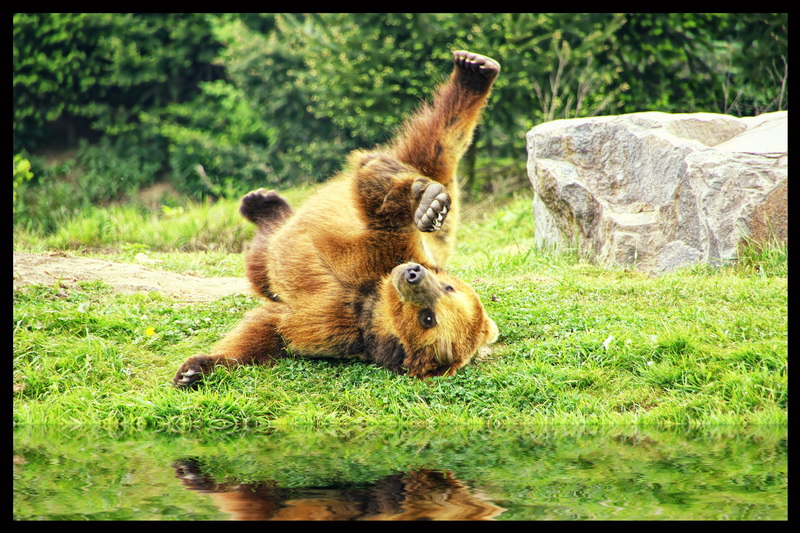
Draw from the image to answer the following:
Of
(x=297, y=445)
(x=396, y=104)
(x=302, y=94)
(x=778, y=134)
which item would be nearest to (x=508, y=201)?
(x=396, y=104)

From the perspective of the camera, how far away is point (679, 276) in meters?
6.34

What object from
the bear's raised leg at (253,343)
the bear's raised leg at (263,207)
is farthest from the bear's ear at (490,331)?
the bear's raised leg at (263,207)

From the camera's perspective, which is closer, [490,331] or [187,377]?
[187,377]

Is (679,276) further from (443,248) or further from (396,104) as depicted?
(396,104)

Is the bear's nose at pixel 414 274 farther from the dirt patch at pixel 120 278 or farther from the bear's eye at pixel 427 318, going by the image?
the dirt patch at pixel 120 278

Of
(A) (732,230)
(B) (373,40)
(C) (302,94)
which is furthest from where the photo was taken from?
(C) (302,94)

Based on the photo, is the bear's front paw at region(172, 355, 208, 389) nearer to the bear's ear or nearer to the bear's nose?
the bear's nose

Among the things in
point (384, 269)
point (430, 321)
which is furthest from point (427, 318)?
point (384, 269)

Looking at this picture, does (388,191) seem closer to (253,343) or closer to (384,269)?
(384,269)

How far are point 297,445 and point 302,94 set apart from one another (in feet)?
33.5

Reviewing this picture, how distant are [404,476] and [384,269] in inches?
62.2

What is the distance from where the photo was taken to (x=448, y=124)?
5.21 metres

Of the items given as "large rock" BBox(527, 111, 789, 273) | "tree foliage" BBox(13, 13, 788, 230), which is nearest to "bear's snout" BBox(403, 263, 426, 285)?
"large rock" BBox(527, 111, 789, 273)

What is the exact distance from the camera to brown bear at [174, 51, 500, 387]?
446cm
